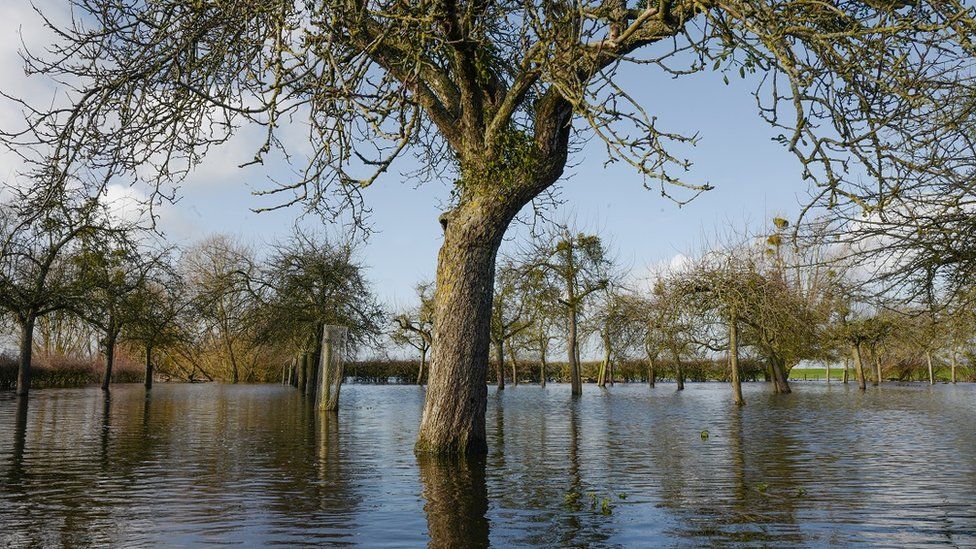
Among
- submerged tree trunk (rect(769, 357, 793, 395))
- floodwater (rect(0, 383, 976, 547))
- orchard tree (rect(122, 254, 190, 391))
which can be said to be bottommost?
floodwater (rect(0, 383, 976, 547))

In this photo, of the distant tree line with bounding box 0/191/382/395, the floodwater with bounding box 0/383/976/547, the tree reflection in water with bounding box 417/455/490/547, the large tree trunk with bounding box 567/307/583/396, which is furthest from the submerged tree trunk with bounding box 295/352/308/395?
the tree reflection in water with bounding box 417/455/490/547

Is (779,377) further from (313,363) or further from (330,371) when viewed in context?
(330,371)

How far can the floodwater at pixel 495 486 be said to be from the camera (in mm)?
5695

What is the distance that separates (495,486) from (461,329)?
7.46 feet

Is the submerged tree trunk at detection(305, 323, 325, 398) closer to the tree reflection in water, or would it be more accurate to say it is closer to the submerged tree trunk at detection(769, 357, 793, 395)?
the submerged tree trunk at detection(769, 357, 793, 395)

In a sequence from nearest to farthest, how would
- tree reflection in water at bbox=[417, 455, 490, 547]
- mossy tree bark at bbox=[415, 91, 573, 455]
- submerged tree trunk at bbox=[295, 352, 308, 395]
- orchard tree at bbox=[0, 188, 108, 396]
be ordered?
tree reflection in water at bbox=[417, 455, 490, 547], mossy tree bark at bbox=[415, 91, 573, 455], orchard tree at bbox=[0, 188, 108, 396], submerged tree trunk at bbox=[295, 352, 308, 395]

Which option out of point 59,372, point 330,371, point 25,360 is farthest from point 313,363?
point 59,372

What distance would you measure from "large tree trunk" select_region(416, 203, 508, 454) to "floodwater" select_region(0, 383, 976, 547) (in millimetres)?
487

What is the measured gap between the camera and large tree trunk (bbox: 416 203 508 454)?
31.2ft

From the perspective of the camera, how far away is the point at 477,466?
922 cm

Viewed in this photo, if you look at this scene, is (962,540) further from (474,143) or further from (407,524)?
(474,143)

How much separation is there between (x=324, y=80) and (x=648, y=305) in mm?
20694

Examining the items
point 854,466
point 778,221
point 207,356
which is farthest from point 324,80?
point 207,356

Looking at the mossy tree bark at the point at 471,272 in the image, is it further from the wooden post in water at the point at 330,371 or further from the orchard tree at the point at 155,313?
the orchard tree at the point at 155,313
